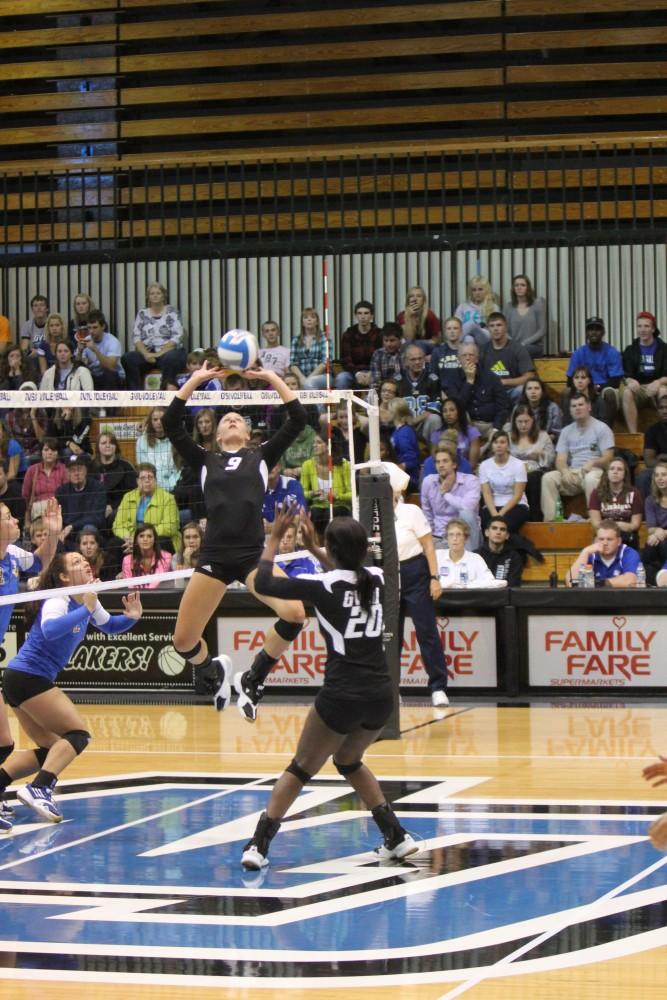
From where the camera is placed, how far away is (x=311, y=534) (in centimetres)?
648

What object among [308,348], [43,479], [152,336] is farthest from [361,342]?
[43,479]

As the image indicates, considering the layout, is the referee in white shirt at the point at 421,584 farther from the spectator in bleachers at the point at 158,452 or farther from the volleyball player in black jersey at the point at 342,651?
the volleyball player in black jersey at the point at 342,651

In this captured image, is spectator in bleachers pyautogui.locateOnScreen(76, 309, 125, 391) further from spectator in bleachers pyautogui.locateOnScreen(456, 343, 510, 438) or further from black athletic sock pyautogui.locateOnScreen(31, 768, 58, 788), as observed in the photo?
black athletic sock pyautogui.locateOnScreen(31, 768, 58, 788)

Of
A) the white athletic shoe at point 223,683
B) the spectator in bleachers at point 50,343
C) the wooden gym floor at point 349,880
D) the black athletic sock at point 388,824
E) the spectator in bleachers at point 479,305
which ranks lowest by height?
the wooden gym floor at point 349,880

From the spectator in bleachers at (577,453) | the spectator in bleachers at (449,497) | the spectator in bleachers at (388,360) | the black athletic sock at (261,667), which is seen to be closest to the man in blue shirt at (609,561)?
the spectator in bleachers at (449,497)

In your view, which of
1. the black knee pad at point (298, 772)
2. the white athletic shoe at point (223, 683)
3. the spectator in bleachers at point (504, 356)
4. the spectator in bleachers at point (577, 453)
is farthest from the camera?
the spectator in bleachers at point (504, 356)

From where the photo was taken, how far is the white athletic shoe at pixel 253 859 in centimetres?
698

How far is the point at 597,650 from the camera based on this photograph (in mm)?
12242

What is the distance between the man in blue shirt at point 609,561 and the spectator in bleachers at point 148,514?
3458mm

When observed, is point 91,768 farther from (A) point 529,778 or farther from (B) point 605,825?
(B) point 605,825

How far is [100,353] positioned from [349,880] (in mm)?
10138

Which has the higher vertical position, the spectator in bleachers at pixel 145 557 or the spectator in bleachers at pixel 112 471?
the spectator in bleachers at pixel 112 471

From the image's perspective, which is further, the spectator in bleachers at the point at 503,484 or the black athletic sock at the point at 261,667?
the spectator in bleachers at the point at 503,484

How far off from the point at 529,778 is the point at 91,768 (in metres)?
2.93
